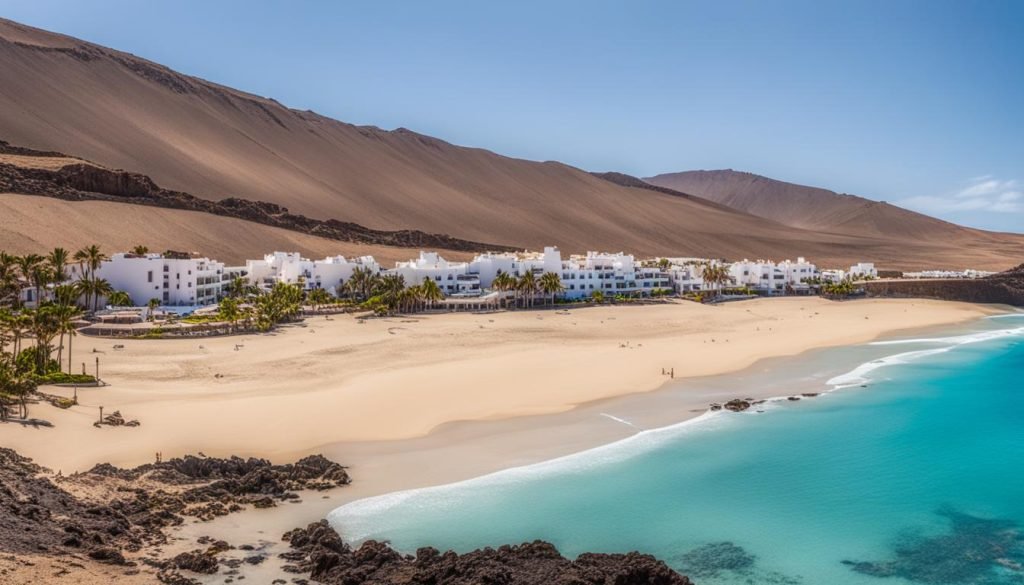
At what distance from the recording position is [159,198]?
84062 mm

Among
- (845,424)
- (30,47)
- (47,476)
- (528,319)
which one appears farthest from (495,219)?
(47,476)

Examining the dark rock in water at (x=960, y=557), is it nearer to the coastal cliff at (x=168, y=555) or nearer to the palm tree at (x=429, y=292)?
the coastal cliff at (x=168, y=555)

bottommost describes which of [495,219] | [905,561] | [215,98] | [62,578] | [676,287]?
[905,561]

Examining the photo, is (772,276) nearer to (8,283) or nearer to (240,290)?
(240,290)

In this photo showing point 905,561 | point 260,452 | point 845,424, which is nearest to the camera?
point 905,561

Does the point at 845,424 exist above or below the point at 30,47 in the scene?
below

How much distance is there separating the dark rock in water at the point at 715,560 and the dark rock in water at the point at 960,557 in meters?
2.27

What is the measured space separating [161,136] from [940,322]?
102898 millimetres

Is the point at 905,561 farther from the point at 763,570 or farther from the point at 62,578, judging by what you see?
the point at 62,578

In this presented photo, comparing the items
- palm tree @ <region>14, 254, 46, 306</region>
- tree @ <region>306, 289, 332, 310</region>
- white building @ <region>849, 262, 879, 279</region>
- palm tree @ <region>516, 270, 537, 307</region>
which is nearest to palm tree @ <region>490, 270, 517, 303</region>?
palm tree @ <region>516, 270, 537, 307</region>

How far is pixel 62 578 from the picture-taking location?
38.4 ft

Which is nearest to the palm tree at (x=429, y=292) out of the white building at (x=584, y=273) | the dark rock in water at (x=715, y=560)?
the white building at (x=584, y=273)

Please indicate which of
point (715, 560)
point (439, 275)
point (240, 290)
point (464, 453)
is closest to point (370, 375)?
point (464, 453)

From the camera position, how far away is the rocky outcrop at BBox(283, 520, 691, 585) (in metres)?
13.2
